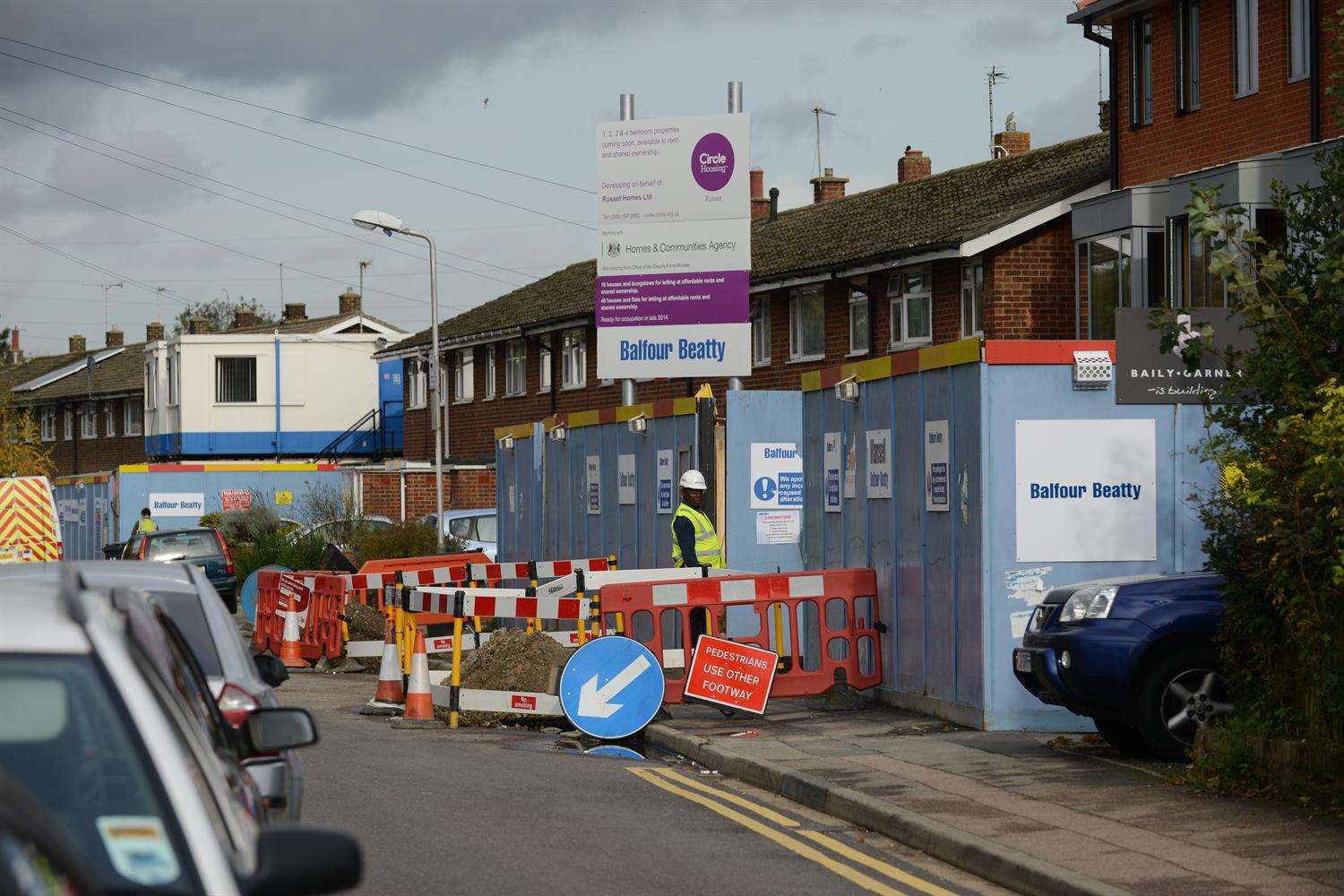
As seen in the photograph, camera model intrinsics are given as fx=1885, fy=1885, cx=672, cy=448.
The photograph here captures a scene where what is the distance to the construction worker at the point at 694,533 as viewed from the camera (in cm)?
1697

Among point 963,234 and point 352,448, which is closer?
point 963,234

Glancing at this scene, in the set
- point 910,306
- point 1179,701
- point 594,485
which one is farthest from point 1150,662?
point 910,306

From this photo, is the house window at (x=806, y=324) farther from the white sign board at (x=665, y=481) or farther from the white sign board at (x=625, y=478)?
the white sign board at (x=665, y=481)

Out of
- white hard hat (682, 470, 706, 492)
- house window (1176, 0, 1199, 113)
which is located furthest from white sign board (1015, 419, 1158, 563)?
house window (1176, 0, 1199, 113)

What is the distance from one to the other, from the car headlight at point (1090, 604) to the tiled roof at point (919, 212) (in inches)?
649

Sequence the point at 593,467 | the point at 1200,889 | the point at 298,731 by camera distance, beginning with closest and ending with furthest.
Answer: the point at 298,731, the point at 1200,889, the point at 593,467

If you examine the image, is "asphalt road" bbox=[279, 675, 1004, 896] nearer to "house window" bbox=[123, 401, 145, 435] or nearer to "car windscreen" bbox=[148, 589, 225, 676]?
"car windscreen" bbox=[148, 589, 225, 676]

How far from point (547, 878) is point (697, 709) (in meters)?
7.41

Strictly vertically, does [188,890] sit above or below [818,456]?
below

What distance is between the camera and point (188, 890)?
3340 mm

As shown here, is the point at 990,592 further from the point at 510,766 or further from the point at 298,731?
the point at 298,731

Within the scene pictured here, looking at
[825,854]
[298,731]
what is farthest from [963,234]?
[298,731]

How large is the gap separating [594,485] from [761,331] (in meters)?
11.3

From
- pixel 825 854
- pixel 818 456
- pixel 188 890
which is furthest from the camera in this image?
pixel 818 456
